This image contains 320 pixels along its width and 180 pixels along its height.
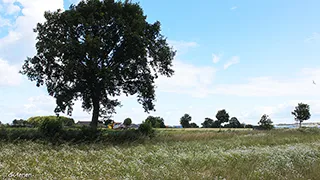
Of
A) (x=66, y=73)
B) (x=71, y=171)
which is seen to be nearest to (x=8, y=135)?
(x=66, y=73)

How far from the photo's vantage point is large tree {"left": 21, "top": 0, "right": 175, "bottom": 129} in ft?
83.7

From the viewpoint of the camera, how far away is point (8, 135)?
67.7ft

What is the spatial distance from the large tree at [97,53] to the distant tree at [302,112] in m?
46.5

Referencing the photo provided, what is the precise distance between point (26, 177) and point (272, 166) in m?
7.08

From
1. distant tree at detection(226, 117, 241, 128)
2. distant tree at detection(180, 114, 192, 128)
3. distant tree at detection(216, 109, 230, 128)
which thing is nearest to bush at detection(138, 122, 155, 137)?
distant tree at detection(216, 109, 230, 128)

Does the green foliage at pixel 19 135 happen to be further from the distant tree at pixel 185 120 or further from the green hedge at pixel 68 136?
the distant tree at pixel 185 120

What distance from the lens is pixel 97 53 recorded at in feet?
84.6

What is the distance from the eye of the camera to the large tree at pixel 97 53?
83.7 feet

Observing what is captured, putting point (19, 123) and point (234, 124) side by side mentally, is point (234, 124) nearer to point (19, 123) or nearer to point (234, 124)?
point (234, 124)

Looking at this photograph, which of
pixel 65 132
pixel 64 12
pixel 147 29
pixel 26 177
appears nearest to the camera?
pixel 26 177

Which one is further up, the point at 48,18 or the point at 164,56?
the point at 48,18

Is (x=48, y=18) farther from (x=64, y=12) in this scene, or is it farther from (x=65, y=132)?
(x=65, y=132)

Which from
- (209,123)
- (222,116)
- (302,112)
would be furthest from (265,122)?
(209,123)

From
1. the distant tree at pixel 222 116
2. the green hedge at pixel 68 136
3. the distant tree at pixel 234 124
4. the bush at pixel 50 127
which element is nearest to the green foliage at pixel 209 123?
the distant tree at pixel 234 124
